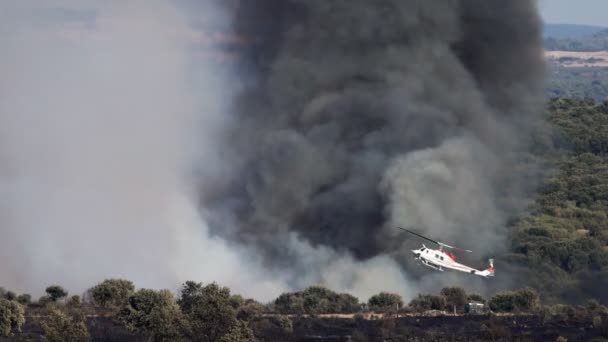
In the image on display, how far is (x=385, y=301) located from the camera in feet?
193

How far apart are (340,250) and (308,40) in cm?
1321

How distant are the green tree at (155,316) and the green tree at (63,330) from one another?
2.40 meters

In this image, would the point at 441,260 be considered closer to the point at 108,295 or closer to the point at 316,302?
the point at 316,302

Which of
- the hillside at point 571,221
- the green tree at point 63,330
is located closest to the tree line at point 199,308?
the green tree at point 63,330

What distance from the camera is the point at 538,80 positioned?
274ft

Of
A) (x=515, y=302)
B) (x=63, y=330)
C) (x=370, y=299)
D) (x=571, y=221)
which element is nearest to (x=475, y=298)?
(x=515, y=302)

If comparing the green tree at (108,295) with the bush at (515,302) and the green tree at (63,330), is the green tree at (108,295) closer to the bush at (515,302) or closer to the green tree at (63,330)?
the green tree at (63,330)

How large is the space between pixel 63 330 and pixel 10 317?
16.2 feet

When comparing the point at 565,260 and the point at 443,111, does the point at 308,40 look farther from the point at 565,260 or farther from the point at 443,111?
the point at 565,260

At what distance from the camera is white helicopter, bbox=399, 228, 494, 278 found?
61750 millimetres

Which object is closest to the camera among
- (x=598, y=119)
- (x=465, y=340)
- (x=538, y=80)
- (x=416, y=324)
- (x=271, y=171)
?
(x=465, y=340)

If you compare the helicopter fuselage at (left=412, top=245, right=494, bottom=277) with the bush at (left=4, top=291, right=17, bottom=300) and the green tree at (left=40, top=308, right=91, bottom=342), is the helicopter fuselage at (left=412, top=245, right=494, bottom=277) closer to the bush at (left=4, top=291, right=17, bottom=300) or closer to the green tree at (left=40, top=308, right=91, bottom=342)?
the bush at (left=4, top=291, right=17, bottom=300)

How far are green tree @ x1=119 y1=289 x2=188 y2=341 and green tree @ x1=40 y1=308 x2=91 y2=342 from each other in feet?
7.88

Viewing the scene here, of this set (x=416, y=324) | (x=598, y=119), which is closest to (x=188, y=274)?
(x=416, y=324)
